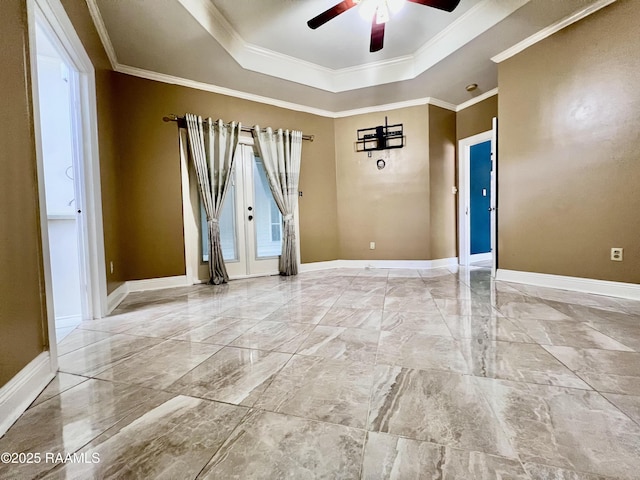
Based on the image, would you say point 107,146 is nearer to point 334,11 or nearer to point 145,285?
point 145,285

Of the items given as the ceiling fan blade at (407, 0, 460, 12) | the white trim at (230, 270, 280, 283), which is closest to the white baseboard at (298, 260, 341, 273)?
the white trim at (230, 270, 280, 283)

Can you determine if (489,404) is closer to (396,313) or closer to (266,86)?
(396,313)

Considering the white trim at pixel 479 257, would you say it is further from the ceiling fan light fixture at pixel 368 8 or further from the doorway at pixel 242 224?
the ceiling fan light fixture at pixel 368 8

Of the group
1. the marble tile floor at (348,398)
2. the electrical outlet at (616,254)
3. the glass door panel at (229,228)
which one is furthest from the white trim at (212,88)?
the electrical outlet at (616,254)

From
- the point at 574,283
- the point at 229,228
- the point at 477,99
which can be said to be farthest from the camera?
the point at 477,99

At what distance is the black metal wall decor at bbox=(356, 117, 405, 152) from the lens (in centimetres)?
466

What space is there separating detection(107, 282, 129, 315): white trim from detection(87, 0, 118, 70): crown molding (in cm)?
238

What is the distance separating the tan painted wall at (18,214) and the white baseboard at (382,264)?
3444mm

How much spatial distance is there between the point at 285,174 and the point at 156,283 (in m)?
2.25

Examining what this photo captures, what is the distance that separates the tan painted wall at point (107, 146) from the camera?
2.38 meters

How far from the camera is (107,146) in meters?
2.80

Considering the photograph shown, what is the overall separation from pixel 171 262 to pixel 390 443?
3.42 meters

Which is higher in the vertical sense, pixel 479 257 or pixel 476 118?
pixel 476 118

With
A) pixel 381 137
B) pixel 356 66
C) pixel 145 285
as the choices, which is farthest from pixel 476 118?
pixel 145 285
